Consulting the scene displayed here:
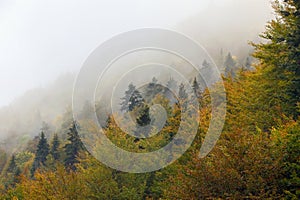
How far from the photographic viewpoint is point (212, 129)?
23.1 metres

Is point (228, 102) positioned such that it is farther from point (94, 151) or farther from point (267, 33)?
point (94, 151)

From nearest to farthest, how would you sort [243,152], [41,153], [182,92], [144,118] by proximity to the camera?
[243,152]
[144,118]
[182,92]
[41,153]

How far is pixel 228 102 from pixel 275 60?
8.82 m

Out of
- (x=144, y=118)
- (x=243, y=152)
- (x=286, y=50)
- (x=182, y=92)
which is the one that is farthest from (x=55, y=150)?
(x=243, y=152)

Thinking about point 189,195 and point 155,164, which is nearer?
point 189,195

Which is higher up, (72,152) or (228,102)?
(72,152)

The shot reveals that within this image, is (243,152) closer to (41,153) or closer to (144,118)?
(144,118)

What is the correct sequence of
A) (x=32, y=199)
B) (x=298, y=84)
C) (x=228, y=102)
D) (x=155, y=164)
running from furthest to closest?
(x=228, y=102) → (x=32, y=199) → (x=155, y=164) → (x=298, y=84)

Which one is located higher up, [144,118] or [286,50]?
[286,50]

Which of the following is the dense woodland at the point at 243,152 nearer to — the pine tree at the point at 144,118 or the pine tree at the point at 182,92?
the pine tree at the point at 144,118

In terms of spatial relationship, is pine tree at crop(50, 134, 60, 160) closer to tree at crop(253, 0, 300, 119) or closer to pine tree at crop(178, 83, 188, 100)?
pine tree at crop(178, 83, 188, 100)

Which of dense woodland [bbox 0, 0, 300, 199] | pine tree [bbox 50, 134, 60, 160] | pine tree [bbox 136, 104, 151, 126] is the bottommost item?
dense woodland [bbox 0, 0, 300, 199]

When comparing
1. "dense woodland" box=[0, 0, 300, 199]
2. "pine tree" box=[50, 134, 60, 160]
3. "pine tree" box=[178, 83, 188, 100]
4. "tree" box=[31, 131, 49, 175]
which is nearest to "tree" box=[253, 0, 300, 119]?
"dense woodland" box=[0, 0, 300, 199]

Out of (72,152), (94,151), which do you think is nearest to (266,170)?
(94,151)
